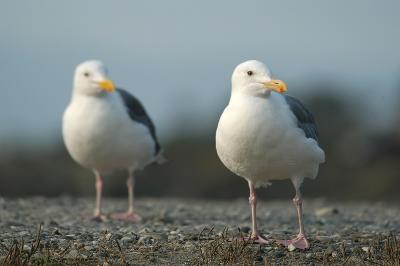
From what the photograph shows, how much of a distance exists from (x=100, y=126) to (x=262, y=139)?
4637 millimetres

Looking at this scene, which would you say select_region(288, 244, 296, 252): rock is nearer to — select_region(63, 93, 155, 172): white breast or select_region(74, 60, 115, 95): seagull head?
select_region(63, 93, 155, 172): white breast

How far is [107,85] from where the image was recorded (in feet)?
44.2

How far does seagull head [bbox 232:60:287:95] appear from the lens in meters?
9.79

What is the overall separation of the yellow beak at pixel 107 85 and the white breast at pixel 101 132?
329mm

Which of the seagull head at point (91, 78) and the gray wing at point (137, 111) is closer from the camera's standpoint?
the seagull head at point (91, 78)

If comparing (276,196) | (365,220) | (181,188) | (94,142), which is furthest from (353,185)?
(94,142)

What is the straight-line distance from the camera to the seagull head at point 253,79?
9789mm

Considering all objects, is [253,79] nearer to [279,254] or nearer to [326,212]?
[279,254]

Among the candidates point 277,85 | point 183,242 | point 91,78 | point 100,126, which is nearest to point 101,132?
point 100,126

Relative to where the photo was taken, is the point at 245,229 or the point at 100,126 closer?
the point at 245,229

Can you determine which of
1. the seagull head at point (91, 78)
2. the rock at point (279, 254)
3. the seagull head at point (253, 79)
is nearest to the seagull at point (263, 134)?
the seagull head at point (253, 79)

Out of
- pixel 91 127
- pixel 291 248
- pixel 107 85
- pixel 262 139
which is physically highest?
pixel 107 85

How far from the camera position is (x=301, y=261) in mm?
9539

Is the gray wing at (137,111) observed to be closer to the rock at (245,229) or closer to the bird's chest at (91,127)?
the bird's chest at (91,127)
